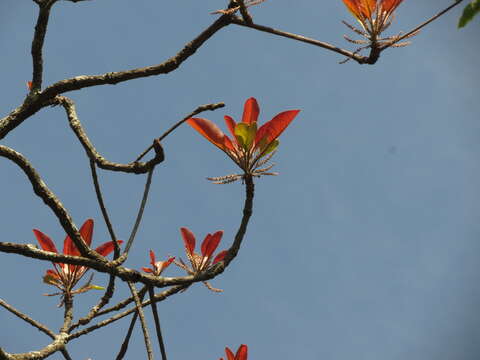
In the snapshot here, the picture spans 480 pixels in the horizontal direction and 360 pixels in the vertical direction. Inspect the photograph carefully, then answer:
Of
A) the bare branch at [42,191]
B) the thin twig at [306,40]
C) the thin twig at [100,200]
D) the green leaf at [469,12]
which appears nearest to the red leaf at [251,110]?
the thin twig at [306,40]

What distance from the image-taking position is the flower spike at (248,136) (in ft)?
6.39

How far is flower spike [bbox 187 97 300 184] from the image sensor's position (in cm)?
195

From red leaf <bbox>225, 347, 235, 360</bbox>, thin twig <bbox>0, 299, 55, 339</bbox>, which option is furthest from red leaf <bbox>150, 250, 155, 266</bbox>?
thin twig <bbox>0, 299, 55, 339</bbox>

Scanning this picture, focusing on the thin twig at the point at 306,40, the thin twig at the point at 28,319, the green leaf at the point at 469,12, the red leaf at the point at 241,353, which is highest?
the thin twig at the point at 306,40

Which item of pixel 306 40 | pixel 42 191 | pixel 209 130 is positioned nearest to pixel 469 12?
pixel 306 40

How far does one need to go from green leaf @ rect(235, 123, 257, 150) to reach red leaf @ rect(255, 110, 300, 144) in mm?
29

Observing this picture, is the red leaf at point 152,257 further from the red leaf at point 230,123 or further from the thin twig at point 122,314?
the red leaf at point 230,123

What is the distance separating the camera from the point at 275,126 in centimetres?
196

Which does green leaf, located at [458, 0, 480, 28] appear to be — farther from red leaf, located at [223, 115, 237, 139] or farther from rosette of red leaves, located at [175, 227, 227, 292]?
rosette of red leaves, located at [175, 227, 227, 292]

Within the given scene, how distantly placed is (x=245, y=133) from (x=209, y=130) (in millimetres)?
124

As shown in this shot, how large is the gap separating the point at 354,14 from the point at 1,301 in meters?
1.61

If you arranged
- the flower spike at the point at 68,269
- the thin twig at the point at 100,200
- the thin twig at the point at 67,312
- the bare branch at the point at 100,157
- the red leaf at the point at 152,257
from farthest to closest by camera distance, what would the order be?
the red leaf at the point at 152,257 → the flower spike at the point at 68,269 → the thin twig at the point at 67,312 → the bare branch at the point at 100,157 → the thin twig at the point at 100,200

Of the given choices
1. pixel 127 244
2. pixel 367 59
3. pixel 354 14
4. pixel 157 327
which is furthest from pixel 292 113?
pixel 157 327

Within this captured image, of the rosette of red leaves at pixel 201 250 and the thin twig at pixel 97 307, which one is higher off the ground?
the rosette of red leaves at pixel 201 250
